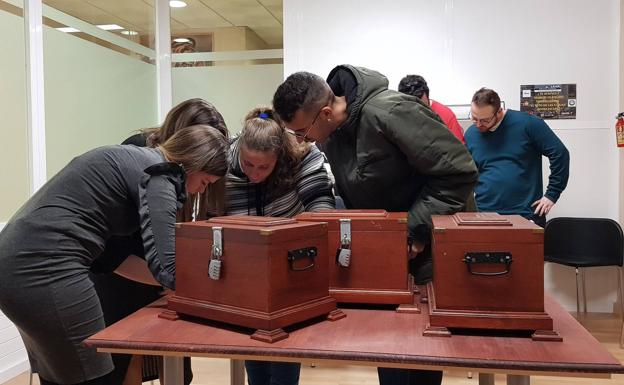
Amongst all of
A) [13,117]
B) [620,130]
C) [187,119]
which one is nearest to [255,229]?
[187,119]

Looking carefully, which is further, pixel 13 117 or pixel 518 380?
pixel 13 117

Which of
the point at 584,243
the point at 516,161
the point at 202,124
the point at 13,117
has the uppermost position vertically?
the point at 13,117

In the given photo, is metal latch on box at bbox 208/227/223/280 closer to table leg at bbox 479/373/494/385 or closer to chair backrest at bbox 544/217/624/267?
table leg at bbox 479/373/494/385

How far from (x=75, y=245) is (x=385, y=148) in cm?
79

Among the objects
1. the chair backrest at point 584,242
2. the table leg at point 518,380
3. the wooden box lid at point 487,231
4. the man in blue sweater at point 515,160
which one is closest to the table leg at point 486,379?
the table leg at point 518,380

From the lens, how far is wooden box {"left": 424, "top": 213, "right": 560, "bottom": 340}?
107 centimetres

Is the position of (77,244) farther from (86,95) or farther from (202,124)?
(86,95)

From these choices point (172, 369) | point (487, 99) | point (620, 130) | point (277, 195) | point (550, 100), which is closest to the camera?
point (172, 369)

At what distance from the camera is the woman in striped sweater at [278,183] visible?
1.65 m

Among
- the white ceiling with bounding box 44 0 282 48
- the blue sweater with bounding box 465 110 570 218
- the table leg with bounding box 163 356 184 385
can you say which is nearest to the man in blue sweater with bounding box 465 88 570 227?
the blue sweater with bounding box 465 110 570 218

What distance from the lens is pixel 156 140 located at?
1.65 metres

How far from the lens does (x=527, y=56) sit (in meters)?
3.91

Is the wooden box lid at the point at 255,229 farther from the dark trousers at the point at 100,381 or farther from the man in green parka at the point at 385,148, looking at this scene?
the dark trousers at the point at 100,381

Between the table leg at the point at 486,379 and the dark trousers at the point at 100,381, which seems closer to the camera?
the dark trousers at the point at 100,381
